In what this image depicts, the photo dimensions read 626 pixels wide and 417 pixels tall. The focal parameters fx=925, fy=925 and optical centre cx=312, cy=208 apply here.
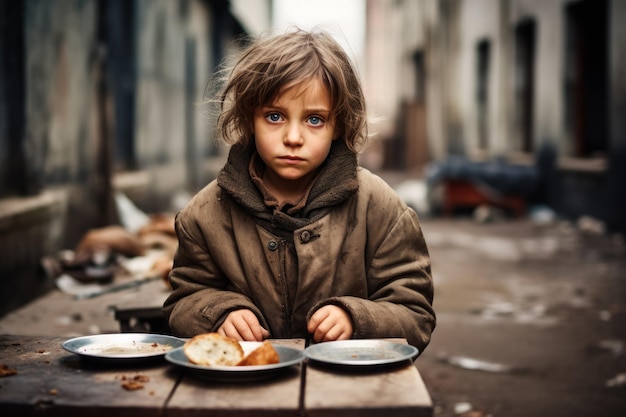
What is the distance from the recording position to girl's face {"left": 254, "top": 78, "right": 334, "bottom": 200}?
253 centimetres

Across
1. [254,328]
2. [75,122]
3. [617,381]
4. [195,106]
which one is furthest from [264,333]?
[195,106]

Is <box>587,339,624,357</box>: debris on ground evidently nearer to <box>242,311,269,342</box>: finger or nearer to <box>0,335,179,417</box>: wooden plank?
<box>242,311,269,342</box>: finger

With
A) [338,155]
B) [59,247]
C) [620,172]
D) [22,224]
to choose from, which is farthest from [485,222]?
[338,155]

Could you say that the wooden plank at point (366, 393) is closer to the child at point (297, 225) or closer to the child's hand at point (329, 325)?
the child's hand at point (329, 325)

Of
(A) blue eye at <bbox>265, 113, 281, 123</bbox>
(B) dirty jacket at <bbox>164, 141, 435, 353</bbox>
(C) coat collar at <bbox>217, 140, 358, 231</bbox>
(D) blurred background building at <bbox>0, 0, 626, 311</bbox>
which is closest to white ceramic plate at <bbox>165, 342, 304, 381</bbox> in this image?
(B) dirty jacket at <bbox>164, 141, 435, 353</bbox>

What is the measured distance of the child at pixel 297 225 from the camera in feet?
8.32

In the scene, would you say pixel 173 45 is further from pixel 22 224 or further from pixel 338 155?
pixel 338 155

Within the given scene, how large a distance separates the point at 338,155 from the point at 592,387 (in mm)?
2580

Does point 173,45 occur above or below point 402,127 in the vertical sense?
above

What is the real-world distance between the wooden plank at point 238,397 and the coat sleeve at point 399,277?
0.63 metres

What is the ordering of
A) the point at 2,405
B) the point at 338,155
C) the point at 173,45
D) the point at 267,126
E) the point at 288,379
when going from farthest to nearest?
1. the point at 173,45
2. the point at 338,155
3. the point at 267,126
4. the point at 288,379
5. the point at 2,405

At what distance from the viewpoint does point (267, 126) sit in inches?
101

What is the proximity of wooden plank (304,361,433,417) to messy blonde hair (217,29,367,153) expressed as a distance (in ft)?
2.86

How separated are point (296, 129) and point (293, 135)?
2cm
